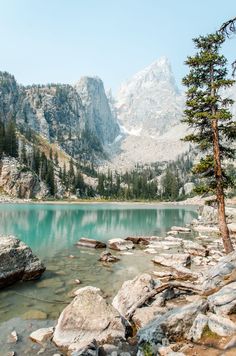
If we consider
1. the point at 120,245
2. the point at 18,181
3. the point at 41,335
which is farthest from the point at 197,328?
the point at 18,181

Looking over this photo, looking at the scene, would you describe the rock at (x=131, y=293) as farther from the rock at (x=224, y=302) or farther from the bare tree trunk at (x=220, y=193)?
the bare tree trunk at (x=220, y=193)

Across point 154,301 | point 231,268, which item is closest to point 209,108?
point 231,268

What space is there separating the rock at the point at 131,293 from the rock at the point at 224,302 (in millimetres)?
4725

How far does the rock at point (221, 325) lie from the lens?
936cm

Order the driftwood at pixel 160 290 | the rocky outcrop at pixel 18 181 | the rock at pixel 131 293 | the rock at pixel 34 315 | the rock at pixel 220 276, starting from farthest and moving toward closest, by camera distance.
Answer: the rocky outcrop at pixel 18 181 < the rock at pixel 131 293 < the rock at pixel 34 315 < the driftwood at pixel 160 290 < the rock at pixel 220 276

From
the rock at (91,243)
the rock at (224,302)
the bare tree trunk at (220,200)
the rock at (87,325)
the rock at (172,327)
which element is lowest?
the rock at (91,243)

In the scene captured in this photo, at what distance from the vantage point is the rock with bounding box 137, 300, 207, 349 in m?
10.4

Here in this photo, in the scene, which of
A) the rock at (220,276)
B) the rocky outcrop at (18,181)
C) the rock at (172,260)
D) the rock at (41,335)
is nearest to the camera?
the rock at (41,335)

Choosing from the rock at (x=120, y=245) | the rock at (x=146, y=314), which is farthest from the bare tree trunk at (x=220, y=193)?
the rock at (x=120, y=245)

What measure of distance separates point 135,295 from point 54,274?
8.99m

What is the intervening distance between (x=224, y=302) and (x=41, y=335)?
7.05 metres

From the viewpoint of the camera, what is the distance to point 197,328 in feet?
32.8

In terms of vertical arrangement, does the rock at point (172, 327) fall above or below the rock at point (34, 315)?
above

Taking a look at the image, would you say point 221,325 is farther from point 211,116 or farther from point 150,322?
point 211,116
